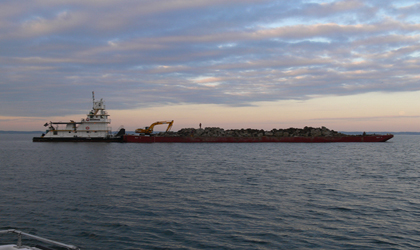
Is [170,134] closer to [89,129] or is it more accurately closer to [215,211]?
[89,129]

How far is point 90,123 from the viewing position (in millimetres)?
72625

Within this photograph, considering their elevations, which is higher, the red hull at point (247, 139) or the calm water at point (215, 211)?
the red hull at point (247, 139)

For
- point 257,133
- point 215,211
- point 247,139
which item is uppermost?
point 257,133

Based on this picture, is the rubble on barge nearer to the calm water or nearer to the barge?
the barge

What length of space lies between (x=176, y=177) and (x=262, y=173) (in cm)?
790

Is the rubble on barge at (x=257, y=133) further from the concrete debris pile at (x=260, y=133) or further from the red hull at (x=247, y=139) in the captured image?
the red hull at (x=247, y=139)

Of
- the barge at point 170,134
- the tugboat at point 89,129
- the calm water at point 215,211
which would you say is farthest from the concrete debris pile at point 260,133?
the calm water at point 215,211

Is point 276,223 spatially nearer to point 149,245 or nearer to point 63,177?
point 149,245

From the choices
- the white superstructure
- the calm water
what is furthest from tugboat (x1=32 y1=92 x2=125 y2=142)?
the calm water

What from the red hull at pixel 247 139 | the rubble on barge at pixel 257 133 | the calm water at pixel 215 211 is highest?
the rubble on barge at pixel 257 133

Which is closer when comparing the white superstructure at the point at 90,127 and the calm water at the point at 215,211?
the calm water at the point at 215,211

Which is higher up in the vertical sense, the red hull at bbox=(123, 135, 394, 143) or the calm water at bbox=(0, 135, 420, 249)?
the red hull at bbox=(123, 135, 394, 143)

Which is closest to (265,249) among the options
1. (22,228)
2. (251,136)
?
(22,228)

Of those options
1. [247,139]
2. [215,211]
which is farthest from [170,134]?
[215,211]
